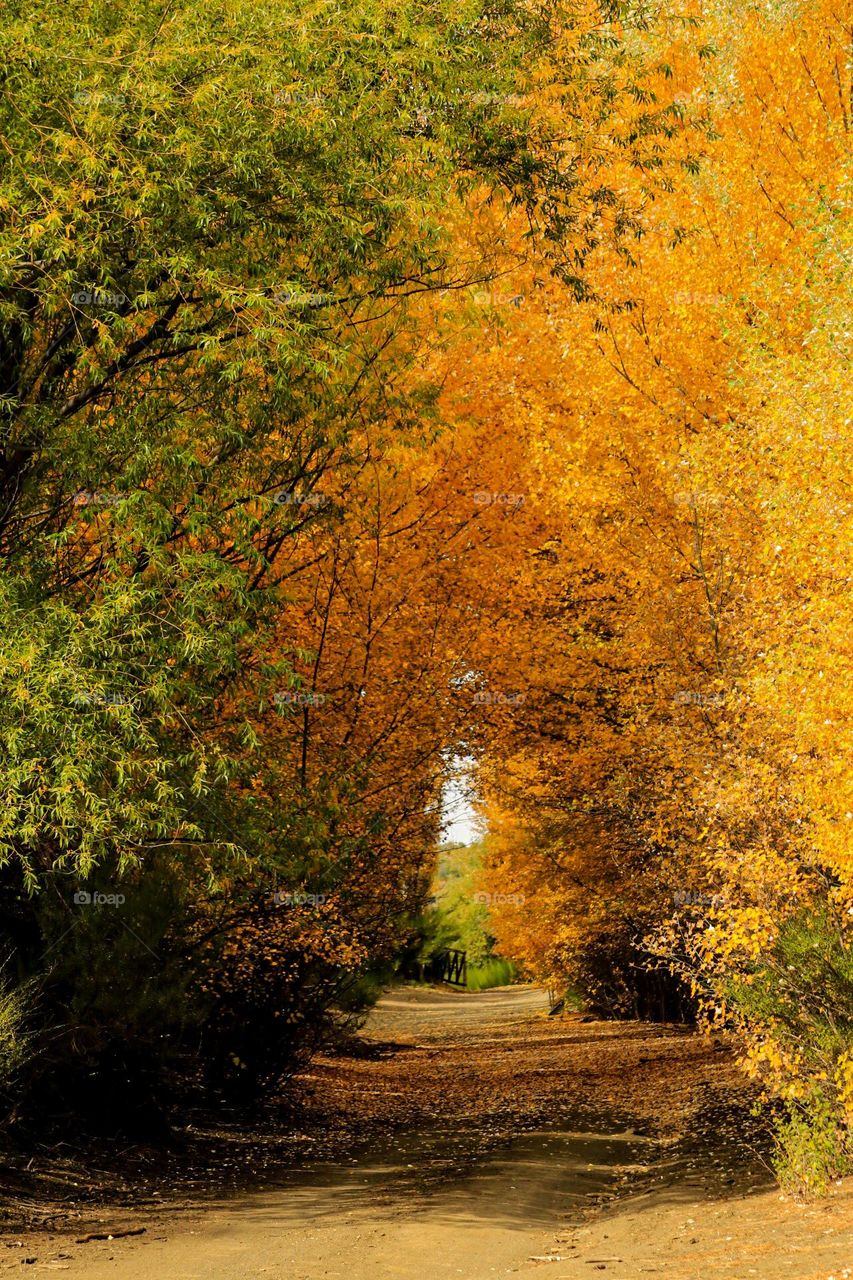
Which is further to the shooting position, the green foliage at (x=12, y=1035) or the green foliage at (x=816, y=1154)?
the green foliage at (x=12, y=1035)

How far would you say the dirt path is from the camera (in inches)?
285

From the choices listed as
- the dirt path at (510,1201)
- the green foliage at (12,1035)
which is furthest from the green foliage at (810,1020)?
the green foliage at (12,1035)

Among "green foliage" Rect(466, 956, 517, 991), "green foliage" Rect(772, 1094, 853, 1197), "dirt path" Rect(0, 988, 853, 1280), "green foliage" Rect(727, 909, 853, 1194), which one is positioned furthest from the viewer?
"green foliage" Rect(466, 956, 517, 991)

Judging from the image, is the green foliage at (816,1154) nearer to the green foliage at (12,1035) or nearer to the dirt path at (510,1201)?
the dirt path at (510,1201)

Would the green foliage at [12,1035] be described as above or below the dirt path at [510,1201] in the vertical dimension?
above

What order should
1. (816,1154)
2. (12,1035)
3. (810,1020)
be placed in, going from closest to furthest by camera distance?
(816,1154) → (810,1020) → (12,1035)

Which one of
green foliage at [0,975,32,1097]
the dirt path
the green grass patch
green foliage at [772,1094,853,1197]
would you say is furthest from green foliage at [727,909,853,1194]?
the green grass patch

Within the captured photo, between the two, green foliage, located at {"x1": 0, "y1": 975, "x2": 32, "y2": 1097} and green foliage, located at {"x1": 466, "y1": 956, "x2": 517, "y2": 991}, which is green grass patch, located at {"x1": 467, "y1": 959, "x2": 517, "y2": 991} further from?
green foliage, located at {"x1": 0, "y1": 975, "x2": 32, "y2": 1097}

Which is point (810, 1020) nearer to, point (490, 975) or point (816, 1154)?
point (816, 1154)

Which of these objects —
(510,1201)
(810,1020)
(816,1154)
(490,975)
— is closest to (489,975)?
(490,975)

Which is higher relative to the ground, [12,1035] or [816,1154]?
[12,1035]

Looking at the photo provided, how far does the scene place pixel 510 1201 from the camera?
31.5ft

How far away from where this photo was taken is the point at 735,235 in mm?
12320

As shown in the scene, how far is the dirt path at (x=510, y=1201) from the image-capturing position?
7246mm
